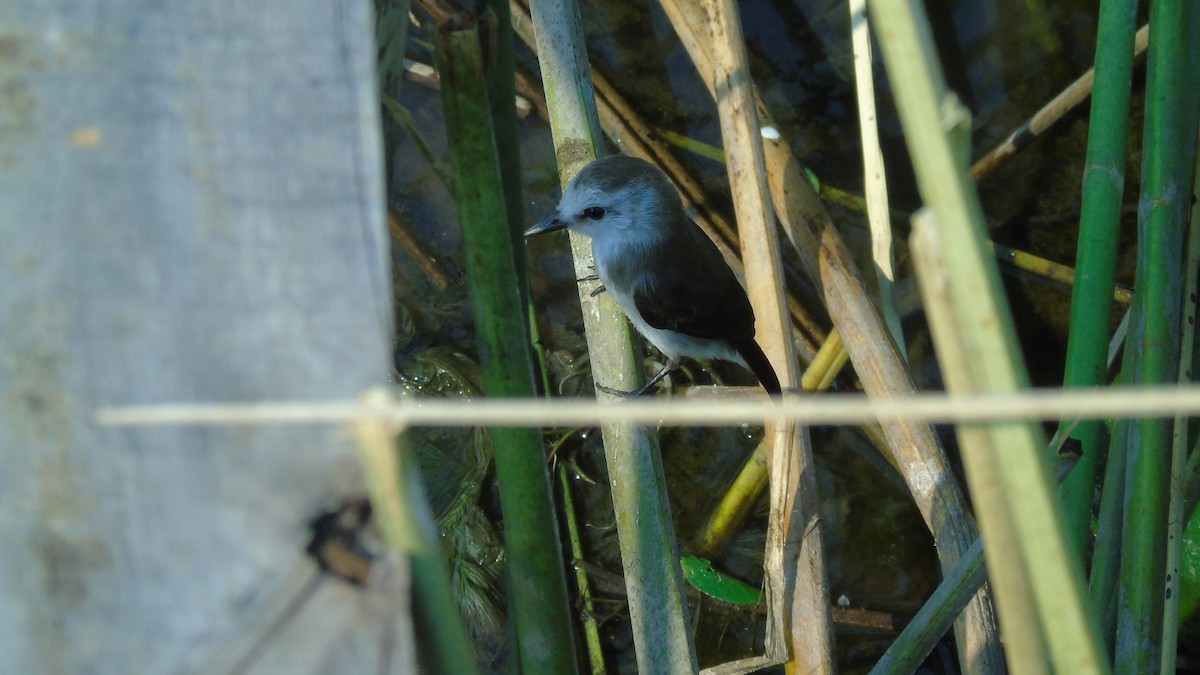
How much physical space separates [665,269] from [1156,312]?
1.71 m

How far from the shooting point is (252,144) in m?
0.63

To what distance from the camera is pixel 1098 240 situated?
6.01ft

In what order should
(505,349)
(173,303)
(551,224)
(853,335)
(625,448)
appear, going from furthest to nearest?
(551,224) → (853,335) → (625,448) → (505,349) → (173,303)

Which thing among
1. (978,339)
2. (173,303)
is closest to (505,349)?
(173,303)

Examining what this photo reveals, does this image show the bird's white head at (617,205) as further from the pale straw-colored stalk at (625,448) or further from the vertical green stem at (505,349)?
the vertical green stem at (505,349)

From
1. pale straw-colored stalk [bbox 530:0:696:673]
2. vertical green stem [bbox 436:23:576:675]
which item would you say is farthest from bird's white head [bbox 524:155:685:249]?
vertical green stem [bbox 436:23:576:675]

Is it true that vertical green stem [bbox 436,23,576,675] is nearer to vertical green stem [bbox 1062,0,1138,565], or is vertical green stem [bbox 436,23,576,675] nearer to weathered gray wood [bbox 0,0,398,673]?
weathered gray wood [bbox 0,0,398,673]

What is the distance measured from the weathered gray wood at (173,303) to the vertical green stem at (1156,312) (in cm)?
168

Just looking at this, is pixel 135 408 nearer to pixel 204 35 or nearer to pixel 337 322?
pixel 337 322

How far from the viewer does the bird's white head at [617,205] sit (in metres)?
2.76

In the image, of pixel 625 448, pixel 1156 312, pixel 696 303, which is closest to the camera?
pixel 1156 312

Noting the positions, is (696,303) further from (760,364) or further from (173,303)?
(173,303)

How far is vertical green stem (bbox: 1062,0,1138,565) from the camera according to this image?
1.80 m

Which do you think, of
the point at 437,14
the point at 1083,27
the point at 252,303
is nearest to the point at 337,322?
the point at 252,303
